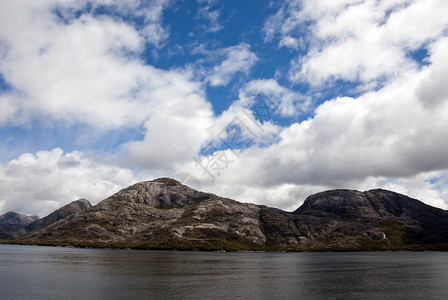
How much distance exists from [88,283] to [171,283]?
2745cm

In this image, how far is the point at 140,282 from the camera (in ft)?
353

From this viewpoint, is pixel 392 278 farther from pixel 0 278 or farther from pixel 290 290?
pixel 0 278

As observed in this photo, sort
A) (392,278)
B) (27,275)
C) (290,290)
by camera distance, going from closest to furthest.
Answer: (290,290) → (27,275) → (392,278)

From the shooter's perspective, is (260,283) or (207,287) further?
(260,283)

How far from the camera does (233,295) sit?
8969 centimetres

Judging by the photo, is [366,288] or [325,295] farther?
[366,288]

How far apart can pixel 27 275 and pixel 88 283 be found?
33.0 meters

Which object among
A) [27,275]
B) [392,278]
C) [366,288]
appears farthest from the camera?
[392,278]

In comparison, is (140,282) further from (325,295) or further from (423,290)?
(423,290)

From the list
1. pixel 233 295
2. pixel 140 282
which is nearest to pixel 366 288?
pixel 233 295

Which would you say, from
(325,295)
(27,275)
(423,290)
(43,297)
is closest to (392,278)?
(423,290)

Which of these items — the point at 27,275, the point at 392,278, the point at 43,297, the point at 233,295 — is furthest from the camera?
the point at 392,278

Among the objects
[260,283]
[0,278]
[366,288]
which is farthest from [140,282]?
[366,288]

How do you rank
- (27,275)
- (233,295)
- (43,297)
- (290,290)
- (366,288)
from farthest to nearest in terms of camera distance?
(27,275)
(366,288)
(290,290)
(233,295)
(43,297)
